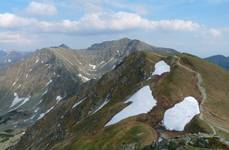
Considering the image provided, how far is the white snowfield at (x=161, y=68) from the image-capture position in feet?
514

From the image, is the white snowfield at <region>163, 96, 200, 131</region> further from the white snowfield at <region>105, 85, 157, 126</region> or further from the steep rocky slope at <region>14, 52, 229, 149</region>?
the white snowfield at <region>105, 85, 157, 126</region>

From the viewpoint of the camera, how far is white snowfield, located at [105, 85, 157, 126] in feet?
→ 424

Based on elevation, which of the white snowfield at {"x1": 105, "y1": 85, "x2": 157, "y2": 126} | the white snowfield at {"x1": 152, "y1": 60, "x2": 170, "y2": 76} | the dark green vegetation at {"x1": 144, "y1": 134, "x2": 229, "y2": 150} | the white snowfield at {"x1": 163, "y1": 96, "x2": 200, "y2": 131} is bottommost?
the white snowfield at {"x1": 105, "y1": 85, "x2": 157, "y2": 126}

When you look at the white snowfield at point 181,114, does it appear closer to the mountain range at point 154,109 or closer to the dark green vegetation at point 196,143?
the mountain range at point 154,109

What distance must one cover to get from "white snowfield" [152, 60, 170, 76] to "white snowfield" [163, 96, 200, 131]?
94.2ft

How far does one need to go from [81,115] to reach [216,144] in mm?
126860

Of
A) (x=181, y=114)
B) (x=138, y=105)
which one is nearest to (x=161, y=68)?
(x=138, y=105)

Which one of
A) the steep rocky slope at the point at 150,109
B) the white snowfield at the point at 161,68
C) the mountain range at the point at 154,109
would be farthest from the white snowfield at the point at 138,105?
the white snowfield at the point at 161,68

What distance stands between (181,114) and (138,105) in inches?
790

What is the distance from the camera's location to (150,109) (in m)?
127

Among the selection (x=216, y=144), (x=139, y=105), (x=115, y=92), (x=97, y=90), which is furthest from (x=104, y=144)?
(x=97, y=90)

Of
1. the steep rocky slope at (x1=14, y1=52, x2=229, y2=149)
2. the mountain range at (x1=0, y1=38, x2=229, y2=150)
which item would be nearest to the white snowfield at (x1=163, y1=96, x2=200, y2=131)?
the mountain range at (x1=0, y1=38, x2=229, y2=150)

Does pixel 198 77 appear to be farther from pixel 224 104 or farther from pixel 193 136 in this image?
pixel 193 136

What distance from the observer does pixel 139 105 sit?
134 m
